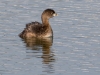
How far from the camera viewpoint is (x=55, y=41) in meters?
22.0

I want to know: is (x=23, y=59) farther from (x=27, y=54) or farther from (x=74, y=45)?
(x=74, y=45)

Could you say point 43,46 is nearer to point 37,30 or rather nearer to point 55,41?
point 55,41

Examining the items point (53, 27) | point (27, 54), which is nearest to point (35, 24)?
point (53, 27)

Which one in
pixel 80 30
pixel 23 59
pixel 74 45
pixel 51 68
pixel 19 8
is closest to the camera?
pixel 51 68

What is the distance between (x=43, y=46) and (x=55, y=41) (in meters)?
0.67

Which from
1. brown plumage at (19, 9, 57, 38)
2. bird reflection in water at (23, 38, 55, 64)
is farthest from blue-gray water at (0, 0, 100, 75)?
brown plumage at (19, 9, 57, 38)

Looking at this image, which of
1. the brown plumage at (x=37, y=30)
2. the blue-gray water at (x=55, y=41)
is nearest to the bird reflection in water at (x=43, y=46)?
the blue-gray water at (x=55, y=41)

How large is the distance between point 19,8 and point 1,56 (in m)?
8.51

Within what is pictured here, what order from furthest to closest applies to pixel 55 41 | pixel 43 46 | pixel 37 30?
pixel 37 30
pixel 55 41
pixel 43 46

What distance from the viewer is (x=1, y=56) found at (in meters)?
19.0

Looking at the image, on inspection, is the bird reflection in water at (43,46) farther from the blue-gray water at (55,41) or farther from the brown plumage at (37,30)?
the brown plumage at (37,30)

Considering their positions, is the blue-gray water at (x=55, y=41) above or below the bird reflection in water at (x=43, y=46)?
above

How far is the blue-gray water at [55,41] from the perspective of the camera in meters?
17.5

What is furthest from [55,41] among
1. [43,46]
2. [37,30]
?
[37,30]
